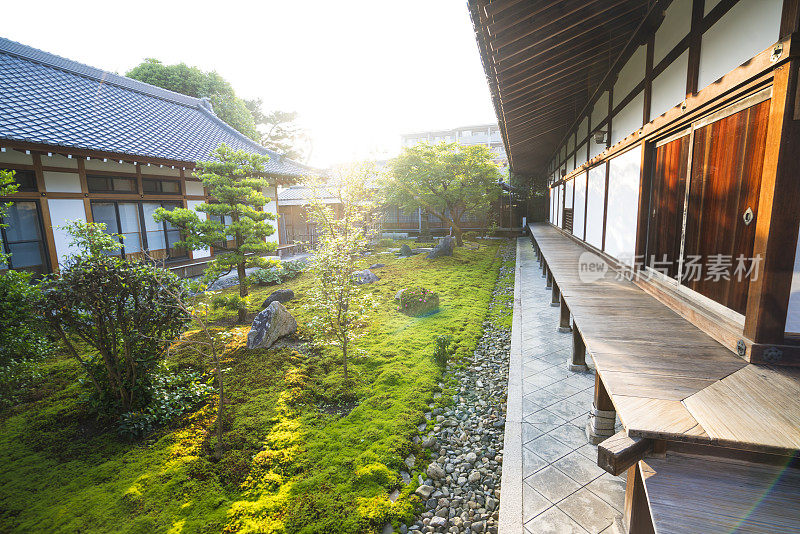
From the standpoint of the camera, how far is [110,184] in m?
10.2

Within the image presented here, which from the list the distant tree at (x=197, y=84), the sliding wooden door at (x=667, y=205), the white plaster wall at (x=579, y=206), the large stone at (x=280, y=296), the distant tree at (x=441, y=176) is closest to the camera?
the sliding wooden door at (x=667, y=205)

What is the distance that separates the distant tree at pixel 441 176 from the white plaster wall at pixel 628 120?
384 inches

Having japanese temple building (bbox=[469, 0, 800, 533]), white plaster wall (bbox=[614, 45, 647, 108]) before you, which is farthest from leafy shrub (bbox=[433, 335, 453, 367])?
white plaster wall (bbox=[614, 45, 647, 108])

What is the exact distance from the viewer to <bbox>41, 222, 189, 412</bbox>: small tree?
3938mm

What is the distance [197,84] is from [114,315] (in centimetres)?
2778

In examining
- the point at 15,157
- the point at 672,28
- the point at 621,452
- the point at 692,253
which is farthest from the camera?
the point at 15,157

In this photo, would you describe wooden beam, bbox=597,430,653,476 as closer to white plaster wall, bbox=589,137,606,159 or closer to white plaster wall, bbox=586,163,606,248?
white plaster wall, bbox=586,163,606,248

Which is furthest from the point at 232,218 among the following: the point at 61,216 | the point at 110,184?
the point at 110,184

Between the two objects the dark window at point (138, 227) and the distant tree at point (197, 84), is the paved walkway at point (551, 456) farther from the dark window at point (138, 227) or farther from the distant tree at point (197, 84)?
the distant tree at point (197, 84)

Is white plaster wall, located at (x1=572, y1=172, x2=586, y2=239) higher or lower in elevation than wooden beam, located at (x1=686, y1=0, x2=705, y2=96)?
lower

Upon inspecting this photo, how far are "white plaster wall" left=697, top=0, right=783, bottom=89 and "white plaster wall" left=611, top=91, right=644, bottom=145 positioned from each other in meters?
1.77

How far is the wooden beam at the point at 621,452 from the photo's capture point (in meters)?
1.86

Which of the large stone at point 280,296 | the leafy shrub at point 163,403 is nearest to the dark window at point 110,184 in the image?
the large stone at point 280,296

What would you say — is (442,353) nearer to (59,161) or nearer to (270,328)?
(270,328)
